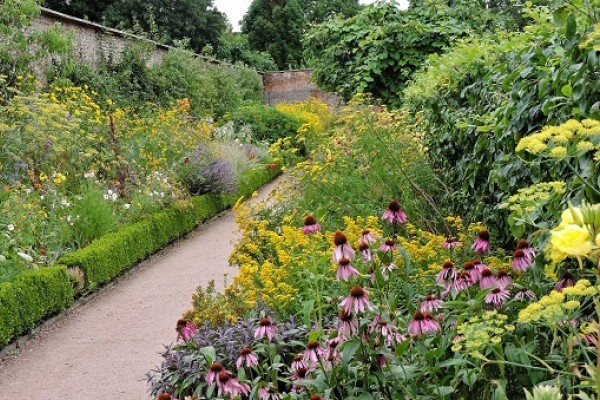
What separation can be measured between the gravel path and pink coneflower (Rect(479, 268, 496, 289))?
8.27ft

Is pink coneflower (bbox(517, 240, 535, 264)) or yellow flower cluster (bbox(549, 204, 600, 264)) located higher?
yellow flower cluster (bbox(549, 204, 600, 264))

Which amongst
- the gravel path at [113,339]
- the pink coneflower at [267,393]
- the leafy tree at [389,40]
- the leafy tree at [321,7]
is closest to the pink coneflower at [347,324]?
the pink coneflower at [267,393]

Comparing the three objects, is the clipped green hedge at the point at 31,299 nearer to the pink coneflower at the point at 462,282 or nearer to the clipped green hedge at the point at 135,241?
the clipped green hedge at the point at 135,241

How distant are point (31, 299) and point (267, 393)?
349 centimetres

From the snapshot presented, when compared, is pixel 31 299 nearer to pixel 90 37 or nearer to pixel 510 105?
pixel 510 105

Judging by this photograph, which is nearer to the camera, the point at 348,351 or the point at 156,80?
the point at 348,351

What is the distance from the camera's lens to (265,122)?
56.6 ft

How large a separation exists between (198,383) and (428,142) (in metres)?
3.32

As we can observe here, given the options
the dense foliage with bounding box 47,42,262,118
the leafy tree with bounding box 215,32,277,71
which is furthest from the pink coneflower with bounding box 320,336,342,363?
the leafy tree with bounding box 215,32,277,71

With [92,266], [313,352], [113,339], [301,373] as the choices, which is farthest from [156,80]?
[313,352]

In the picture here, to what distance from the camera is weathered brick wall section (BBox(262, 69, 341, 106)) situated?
85.4 ft

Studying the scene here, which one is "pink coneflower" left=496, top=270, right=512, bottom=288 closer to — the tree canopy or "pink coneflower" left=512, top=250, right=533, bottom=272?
"pink coneflower" left=512, top=250, right=533, bottom=272

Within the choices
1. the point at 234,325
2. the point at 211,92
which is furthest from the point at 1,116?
the point at 211,92

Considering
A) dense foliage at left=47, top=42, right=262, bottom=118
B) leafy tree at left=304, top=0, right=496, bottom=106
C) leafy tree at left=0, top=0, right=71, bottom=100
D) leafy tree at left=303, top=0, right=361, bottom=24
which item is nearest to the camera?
leafy tree at left=0, top=0, right=71, bottom=100
